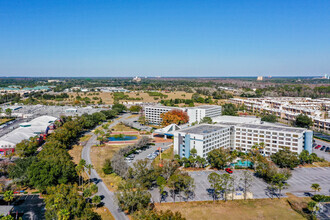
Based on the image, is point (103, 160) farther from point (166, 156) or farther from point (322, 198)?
point (322, 198)

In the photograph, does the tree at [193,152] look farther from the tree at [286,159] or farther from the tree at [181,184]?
the tree at [286,159]

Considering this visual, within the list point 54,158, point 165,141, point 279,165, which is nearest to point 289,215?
point 279,165

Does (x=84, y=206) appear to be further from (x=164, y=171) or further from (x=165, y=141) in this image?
(x=165, y=141)

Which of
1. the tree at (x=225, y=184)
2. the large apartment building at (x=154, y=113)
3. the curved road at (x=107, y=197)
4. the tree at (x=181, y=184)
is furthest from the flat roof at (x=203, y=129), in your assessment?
the large apartment building at (x=154, y=113)

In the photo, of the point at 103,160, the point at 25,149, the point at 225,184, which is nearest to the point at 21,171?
the point at 25,149

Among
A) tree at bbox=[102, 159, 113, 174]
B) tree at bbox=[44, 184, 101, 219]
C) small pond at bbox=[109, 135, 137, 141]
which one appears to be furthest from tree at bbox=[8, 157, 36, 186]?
small pond at bbox=[109, 135, 137, 141]

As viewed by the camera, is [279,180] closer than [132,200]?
No
